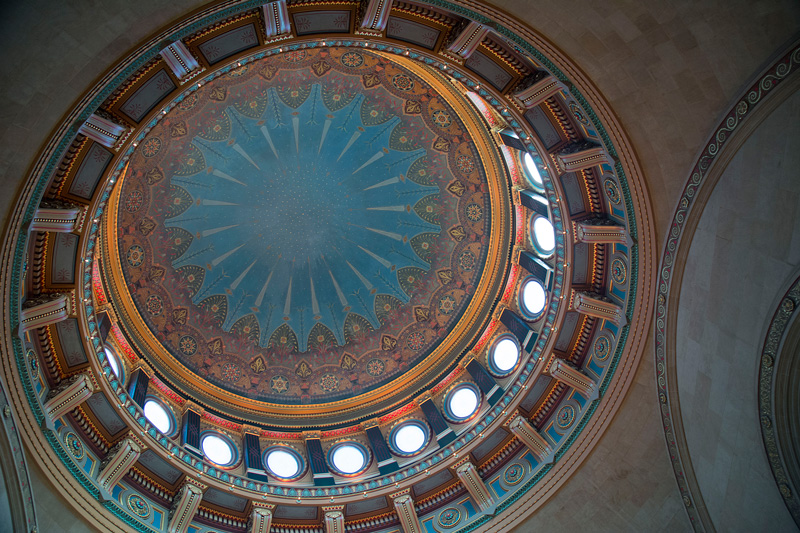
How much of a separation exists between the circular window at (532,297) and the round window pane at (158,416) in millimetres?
12769

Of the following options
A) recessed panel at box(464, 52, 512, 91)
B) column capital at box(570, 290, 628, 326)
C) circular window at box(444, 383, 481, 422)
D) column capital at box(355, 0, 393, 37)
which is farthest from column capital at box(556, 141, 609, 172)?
circular window at box(444, 383, 481, 422)

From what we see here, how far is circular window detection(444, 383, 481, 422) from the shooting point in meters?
19.5

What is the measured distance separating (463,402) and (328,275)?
28.4ft

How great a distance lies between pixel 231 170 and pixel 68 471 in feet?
42.9

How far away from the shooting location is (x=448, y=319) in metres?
22.6

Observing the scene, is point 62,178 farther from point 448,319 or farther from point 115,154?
point 448,319

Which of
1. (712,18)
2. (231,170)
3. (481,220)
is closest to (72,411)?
(231,170)

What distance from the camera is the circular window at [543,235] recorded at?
1839cm

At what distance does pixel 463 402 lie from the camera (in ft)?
65.8

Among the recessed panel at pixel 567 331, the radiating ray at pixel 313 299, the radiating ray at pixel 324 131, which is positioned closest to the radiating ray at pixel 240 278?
the radiating ray at pixel 313 299

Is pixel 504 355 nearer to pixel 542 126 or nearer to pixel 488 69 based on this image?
pixel 542 126

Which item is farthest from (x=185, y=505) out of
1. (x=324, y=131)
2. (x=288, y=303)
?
(x=324, y=131)

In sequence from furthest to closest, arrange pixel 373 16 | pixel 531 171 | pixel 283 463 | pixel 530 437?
1. pixel 283 463
2. pixel 531 171
3. pixel 530 437
4. pixel 373 16

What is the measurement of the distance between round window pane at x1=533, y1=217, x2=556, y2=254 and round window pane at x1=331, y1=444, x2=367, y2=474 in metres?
9.88
